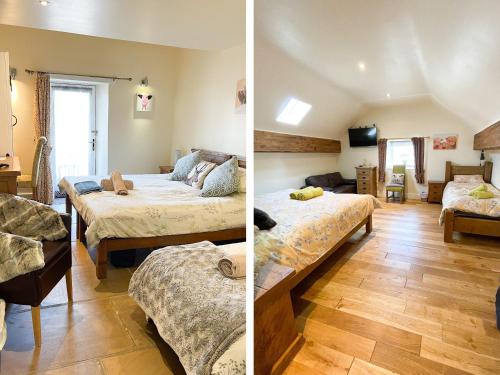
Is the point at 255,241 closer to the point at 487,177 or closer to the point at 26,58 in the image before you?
the point at 487,177

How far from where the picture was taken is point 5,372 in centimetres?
77

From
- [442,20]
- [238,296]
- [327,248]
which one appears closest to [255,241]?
[238,296]

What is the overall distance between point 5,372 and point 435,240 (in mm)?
1142

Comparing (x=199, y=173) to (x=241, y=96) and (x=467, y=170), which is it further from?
(x=467, y=170)

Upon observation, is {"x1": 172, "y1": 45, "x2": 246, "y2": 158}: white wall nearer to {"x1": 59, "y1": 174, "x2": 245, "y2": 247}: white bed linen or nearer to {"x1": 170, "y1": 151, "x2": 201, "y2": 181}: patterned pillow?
{"x1": 170, "y1": 151, "x2": 201, "y2": 181}: patterned pillow

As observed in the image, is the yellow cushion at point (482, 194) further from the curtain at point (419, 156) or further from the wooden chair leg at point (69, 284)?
the wooden chair leg at point (69, 284)

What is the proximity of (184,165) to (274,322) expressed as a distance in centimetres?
58

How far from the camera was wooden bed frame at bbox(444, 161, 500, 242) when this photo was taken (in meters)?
0.71

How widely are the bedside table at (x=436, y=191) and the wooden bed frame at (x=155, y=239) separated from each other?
0.50 m

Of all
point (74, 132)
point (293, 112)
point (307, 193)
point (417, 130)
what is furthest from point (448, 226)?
point (74, 132)

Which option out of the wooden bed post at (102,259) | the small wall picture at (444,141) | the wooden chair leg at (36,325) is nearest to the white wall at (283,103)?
the small wall picture at (444,141)

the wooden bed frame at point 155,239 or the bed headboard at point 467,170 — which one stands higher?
the bed headboard at point 467,170

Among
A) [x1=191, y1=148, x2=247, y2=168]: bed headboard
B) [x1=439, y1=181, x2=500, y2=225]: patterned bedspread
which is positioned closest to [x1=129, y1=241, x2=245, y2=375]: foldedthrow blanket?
[x1=191, y1=148, x2=247, y2=168]: bed headboard

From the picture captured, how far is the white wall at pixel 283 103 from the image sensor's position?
82 centimetres
